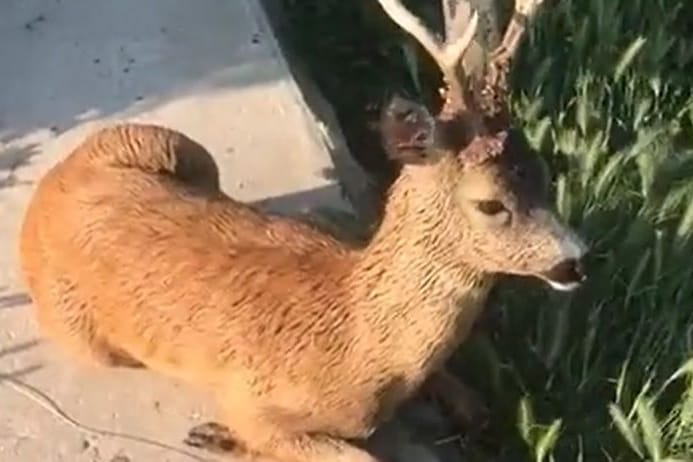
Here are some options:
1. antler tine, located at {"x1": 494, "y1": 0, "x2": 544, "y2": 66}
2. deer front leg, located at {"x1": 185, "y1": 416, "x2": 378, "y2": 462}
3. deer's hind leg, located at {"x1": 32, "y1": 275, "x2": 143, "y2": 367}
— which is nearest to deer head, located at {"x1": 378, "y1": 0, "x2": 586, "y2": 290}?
antler tine, located at {"x1": 494, "y1": 0, "x2": 544, "y2": 66}

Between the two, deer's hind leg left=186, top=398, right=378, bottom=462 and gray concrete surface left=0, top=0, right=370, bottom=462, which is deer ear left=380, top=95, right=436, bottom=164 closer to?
deer's hind leg left=186, top=398, right=378, bottom=462

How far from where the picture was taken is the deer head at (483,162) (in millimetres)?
3264

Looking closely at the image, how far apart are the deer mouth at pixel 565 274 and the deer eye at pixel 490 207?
6.2 inches

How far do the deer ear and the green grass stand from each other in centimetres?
80

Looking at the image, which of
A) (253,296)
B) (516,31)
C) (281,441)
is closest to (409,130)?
(516,31)

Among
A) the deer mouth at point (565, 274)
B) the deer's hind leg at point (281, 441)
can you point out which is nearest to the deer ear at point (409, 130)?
the deer mouth at point (565, 274)

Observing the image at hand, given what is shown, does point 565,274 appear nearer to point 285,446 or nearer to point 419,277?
point 419,277

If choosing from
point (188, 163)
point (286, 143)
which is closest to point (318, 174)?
point (286, 143)

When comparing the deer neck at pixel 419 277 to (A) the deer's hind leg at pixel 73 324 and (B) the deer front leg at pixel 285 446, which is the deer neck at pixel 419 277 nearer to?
(B) the deer front leg at pixel 285 446

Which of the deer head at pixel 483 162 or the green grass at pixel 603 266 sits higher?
the deer head at pixel 483 162

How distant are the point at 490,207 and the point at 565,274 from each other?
0.21 metres

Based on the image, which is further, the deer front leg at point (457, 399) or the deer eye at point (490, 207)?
the deer front leg at point (457, 399)

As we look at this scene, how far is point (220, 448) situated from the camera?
3.83 metres

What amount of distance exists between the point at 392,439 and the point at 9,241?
100 centimetres
